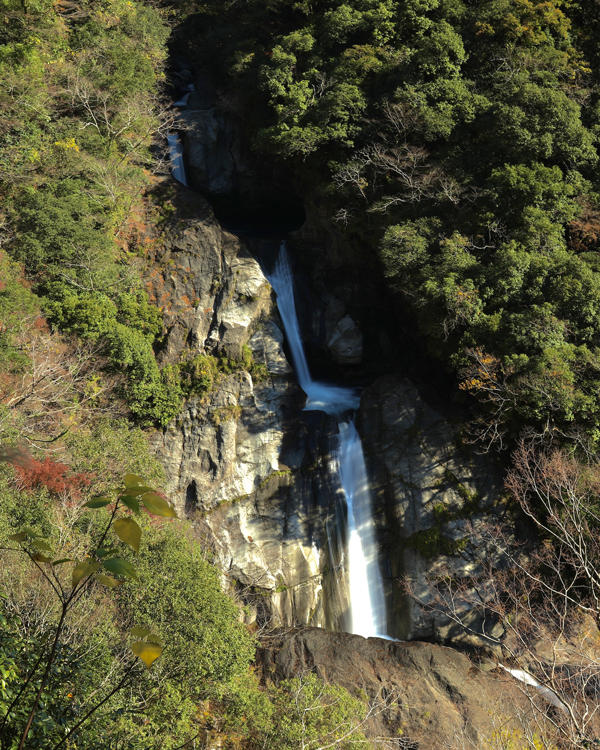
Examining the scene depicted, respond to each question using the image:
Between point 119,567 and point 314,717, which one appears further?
point 314,717

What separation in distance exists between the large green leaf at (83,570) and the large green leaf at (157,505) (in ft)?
1.49

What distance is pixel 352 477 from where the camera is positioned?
1847cm

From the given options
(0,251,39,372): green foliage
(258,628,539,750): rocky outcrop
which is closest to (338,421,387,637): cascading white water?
(258,628,539,750): rocky outcrop

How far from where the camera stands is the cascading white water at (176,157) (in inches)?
966

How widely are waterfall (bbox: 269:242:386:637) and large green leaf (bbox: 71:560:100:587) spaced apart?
631 inches

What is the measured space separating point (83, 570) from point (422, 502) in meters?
16.0

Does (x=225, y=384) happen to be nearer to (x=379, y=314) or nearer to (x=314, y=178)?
(x=379, y=314)

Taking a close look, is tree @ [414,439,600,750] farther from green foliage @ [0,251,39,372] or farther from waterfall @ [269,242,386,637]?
green foliage @ [0,251,39,372]

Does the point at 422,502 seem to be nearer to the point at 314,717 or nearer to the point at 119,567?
the point at 314,717

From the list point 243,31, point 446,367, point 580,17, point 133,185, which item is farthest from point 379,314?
point 243,31

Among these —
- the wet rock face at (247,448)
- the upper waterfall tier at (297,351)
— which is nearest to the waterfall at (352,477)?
the upper waterfall tier at (297,351)

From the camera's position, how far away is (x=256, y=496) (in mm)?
18062

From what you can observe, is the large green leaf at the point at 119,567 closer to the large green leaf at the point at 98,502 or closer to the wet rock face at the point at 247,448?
the large green leaf at the point at 98,502

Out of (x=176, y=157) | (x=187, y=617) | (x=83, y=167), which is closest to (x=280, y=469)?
(x=187, y=617)
